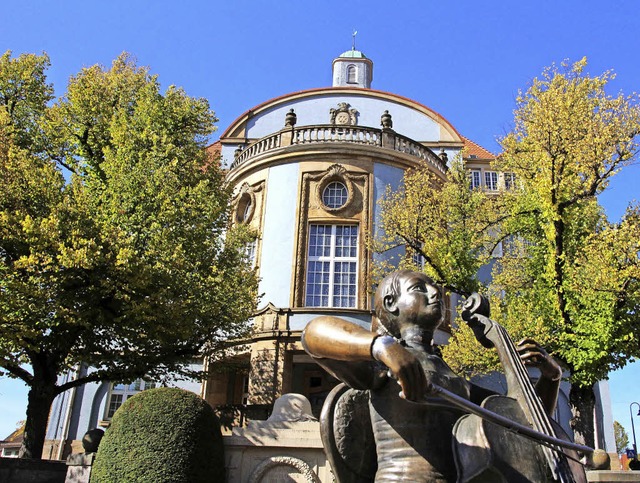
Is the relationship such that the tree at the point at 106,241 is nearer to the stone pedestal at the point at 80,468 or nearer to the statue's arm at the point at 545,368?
the stone pedestal at the point at 80,468

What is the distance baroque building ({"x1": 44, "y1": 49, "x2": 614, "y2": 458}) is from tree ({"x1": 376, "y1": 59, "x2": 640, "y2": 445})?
10.2 feet

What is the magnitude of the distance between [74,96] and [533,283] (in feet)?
42.4

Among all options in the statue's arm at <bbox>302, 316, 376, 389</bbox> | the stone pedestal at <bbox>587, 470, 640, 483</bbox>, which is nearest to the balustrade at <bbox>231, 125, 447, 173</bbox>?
the stone pedestal at <bbox>587, 470, 640, 483</bbox>

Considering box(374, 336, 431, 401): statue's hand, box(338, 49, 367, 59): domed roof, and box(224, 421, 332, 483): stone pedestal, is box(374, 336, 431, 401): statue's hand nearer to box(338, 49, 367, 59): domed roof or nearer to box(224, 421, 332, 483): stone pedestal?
box(224, 421, 332, 483): stone pedestal

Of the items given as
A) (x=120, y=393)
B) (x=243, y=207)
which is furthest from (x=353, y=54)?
(x=120, y=393)

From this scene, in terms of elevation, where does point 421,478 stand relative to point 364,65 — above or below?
below

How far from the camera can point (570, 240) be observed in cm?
1285

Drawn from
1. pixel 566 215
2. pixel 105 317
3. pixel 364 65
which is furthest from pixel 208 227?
pixel 364 65

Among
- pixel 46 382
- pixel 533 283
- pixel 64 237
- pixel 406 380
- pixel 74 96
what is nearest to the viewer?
pixel 406 380

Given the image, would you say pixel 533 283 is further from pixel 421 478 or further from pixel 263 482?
pixel 421 478

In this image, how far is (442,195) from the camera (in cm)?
1543

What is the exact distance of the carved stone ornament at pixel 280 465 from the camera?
7492mm

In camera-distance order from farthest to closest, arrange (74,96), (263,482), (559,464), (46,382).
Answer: (74,96), (46,382), (263,482), (559,464)


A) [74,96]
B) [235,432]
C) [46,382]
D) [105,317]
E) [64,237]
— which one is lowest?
[235,432]
